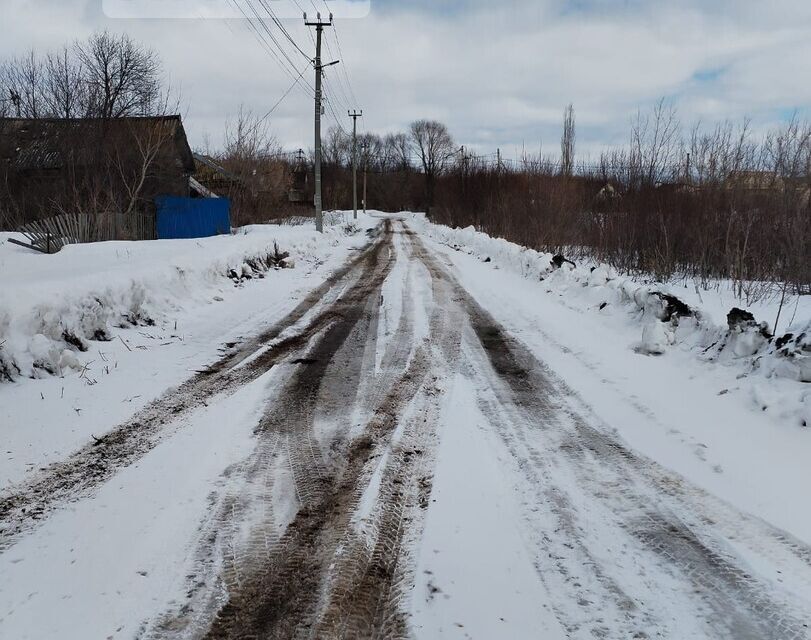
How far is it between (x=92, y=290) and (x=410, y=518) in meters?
5.65

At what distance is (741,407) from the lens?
4.81 meters

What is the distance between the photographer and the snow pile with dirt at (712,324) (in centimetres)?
480

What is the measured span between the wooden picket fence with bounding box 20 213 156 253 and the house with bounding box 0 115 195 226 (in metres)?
0.68

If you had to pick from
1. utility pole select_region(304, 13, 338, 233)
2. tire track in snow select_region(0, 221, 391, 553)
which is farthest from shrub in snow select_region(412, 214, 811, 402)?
utility pole select_region(304, 13, 338, 233)

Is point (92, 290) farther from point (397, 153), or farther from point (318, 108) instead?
point (397, 153)

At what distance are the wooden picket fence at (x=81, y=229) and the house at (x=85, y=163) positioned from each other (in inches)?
26.6

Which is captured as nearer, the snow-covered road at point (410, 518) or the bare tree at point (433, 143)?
the snow-covered road at point (410, 518)

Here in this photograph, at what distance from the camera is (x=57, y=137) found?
73.4 ft

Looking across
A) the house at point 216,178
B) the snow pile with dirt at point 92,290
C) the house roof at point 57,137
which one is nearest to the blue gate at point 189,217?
the house roof at point 57,137

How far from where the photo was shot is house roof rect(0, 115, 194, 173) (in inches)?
851

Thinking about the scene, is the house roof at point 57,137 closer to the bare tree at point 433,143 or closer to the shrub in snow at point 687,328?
the shrub in snow at point 687,328

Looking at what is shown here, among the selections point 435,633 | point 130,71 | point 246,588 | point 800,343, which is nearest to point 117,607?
point 246,588

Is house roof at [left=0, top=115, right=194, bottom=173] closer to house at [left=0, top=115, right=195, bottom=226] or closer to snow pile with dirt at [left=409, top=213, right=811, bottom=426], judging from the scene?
house at [left=0, top=115, right=195, bottom=226]

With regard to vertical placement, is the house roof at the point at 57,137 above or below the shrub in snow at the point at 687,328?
above
